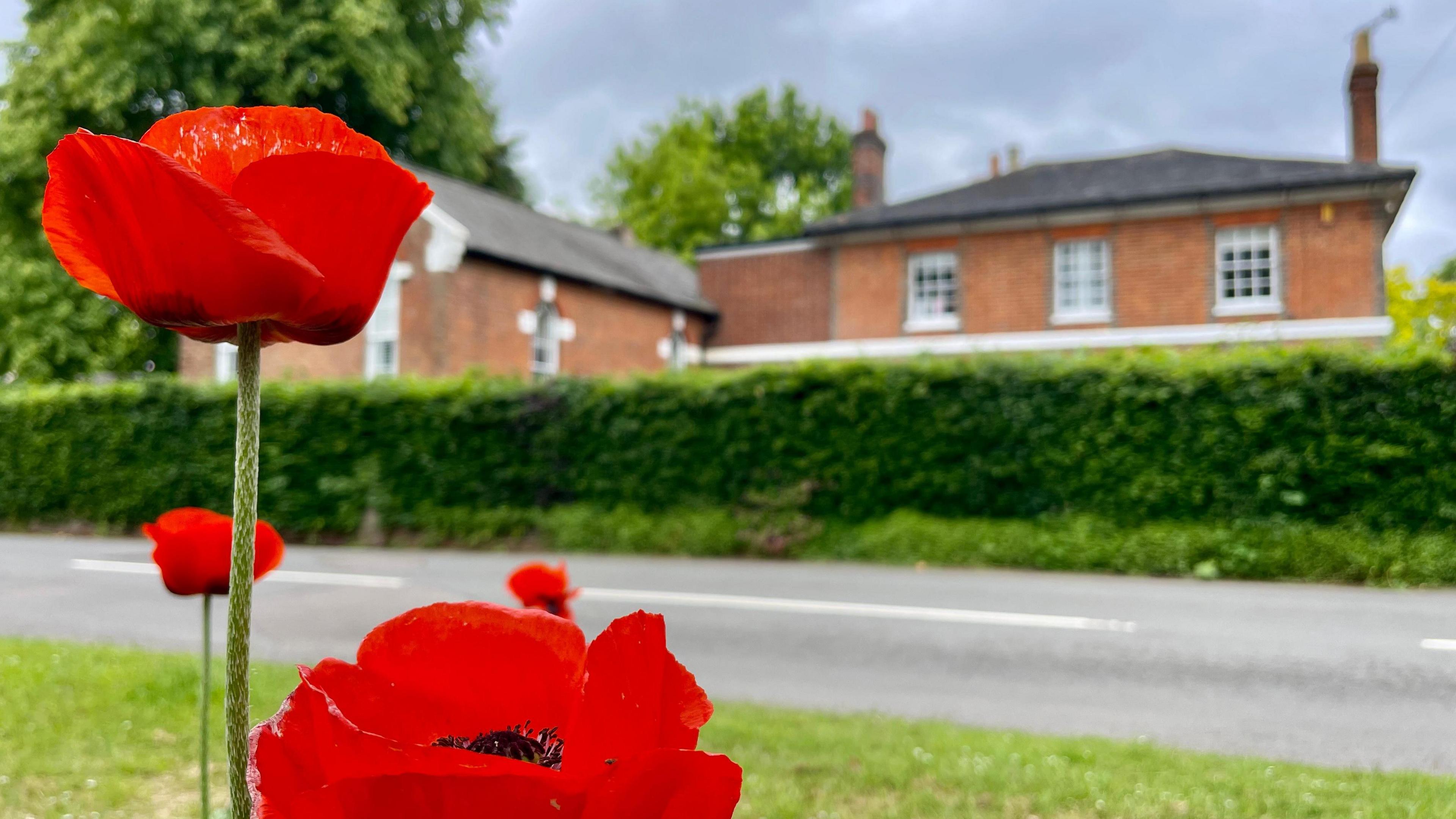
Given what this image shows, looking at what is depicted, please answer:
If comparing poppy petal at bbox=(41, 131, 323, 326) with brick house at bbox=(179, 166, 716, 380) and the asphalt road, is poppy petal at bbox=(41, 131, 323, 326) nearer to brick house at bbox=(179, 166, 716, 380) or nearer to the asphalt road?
the asphalt road

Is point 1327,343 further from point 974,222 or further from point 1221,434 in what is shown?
point 1221,434

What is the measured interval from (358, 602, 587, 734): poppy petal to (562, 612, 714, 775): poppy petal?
3.5 inches

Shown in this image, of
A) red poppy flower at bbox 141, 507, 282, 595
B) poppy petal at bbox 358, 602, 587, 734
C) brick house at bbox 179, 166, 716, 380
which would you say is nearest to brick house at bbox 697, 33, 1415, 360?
brick house at bbox 179, 166, 716, 380

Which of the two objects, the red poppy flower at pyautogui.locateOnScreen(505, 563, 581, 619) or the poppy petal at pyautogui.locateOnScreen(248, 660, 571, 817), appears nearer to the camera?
the poppy petal at pyautogui.locateOnScreen(248, 660, 571, 817)

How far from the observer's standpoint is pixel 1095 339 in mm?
21422

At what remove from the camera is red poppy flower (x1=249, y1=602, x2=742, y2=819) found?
1.64ft

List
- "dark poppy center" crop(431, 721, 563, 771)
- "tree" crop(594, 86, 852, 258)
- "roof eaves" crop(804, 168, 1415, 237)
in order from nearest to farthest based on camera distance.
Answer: "dark poppy center" crop(431, 721, 563, 771) → "roof eaves" crop(804, 168, 1415, 237) → "tree" crop(594, 86, 852, 258)

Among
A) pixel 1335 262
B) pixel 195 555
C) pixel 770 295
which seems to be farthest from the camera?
pixel 770 295

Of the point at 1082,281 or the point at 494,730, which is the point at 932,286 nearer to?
the point at 1082,281

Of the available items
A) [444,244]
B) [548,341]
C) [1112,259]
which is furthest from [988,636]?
[548,341]

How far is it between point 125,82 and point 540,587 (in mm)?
24740

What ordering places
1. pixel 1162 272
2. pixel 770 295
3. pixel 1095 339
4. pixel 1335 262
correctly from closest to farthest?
pixel 1335 262 → pixel 1162 272 → pixel 1095 339 → pixel 770 295

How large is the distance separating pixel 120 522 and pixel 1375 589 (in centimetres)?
1984

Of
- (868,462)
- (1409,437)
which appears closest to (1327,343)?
(1409,437)
